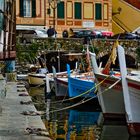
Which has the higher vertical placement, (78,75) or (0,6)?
(0,6)

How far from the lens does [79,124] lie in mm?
19391

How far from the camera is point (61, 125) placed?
62.4 ft

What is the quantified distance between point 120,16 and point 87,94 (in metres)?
41.5

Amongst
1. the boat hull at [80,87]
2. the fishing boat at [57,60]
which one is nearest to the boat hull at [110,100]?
the boat hull at [80,87]

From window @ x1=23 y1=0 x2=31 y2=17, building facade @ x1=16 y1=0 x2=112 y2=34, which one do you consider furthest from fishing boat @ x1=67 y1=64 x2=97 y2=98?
window @ x1=23 y1=0 x2=31 y2=17

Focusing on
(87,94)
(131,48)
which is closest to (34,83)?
(87,94)

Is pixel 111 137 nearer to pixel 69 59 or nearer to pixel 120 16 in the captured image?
pixel 69 59

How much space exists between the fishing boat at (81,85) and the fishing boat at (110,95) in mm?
4585

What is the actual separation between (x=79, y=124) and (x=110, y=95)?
1.43m

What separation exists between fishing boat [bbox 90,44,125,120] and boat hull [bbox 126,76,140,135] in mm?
1976

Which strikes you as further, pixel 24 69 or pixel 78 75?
pixel 24 69

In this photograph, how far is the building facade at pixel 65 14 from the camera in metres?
57.9

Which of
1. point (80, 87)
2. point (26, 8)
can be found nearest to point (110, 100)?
point (80, 87)

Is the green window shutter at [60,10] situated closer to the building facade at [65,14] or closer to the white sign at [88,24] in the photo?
the building facade at [65,14]
